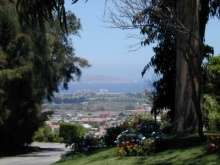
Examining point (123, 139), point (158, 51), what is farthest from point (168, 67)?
point (123, 139)

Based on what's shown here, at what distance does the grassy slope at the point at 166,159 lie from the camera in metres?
12.9

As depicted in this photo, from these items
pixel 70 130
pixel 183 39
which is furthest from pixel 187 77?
pixel 70 130

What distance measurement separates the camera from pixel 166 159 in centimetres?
1396

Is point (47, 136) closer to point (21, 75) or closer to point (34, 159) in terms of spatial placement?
point (21, 75)

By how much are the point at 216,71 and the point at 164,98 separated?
8.35 ft

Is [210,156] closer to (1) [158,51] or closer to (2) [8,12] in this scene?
(1) [158,51]

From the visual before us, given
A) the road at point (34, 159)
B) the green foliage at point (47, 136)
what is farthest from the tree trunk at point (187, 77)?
the green foliage at point (47, 136)

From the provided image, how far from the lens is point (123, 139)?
1745cm

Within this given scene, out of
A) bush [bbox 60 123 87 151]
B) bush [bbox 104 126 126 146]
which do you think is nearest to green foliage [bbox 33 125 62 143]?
bush [bbox 60 123 87 151]

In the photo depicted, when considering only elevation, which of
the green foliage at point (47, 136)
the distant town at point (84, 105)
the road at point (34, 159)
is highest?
the distant town at point (84, 105)

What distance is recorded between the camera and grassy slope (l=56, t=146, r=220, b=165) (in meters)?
12.9

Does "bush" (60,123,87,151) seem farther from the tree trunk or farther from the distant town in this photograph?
the tree trunk

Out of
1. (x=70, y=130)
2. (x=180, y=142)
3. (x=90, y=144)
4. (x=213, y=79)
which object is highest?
(x=213, y=79)

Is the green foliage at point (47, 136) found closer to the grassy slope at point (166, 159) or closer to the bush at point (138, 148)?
the grassy slope at point (166, 159)
